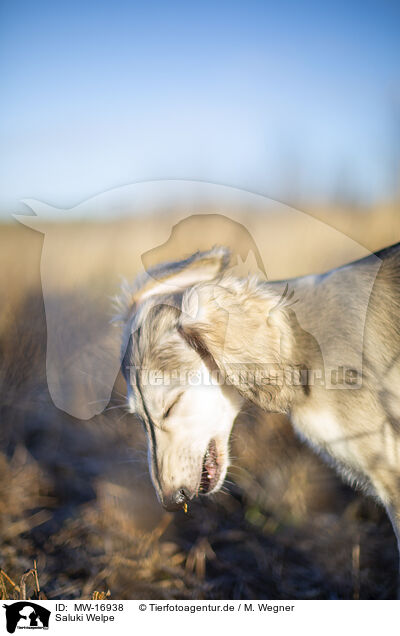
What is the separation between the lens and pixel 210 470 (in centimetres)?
183

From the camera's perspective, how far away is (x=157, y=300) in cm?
179

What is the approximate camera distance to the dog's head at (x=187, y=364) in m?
1.67

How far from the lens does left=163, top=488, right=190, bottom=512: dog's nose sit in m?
1.78

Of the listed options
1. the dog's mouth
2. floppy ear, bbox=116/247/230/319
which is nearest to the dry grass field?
floppy ear, bbox=116/247/230/319

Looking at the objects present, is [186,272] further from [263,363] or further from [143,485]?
[143,485]

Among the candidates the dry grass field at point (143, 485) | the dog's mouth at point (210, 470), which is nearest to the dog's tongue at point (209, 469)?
the dog's mouth at point (210, 470)

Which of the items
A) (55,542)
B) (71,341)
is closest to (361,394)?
(71,341)
